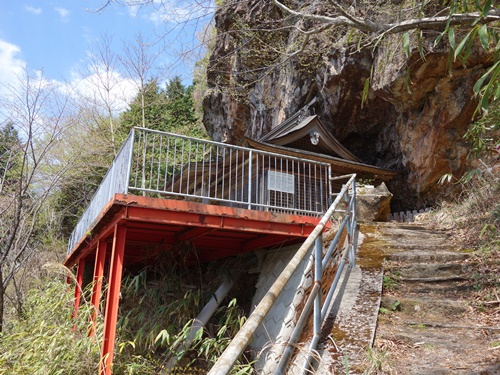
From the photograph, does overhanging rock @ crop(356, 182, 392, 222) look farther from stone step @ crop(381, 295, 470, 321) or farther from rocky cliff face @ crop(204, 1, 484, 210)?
stone step @ crop(381, 295, 470, 321)

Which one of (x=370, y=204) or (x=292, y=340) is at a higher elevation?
(x=370, y=204)

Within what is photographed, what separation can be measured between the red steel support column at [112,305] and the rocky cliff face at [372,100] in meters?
3.64

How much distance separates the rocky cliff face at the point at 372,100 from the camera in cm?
994

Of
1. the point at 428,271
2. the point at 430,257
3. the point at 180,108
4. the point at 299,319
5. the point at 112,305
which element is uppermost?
the point at 180,108

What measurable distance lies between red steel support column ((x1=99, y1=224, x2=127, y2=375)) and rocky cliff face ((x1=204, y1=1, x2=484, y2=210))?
3.64 meters

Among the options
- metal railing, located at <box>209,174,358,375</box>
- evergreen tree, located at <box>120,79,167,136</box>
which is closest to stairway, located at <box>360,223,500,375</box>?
metal railing, located at <box>209,174,358,375</box>

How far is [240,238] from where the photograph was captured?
6738 mm

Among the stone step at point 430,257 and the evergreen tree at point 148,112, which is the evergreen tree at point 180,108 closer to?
the evergreen tree at point 148,112

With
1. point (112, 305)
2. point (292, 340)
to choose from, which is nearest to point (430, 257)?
point (292, 340)

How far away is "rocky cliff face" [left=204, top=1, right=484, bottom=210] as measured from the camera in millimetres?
9938

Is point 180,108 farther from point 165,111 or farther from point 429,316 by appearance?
point 429,316

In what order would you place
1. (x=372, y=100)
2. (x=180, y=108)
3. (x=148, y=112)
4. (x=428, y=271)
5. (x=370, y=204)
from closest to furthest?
(x=428, y=271)
(x=370, y=204)
(x=372, y=100)
(x=148, y=112)
(x=180, y=108)

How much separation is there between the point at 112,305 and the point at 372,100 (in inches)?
421

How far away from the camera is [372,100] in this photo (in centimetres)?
1292
